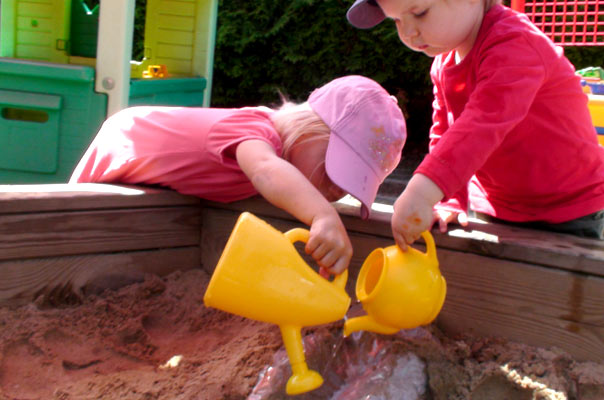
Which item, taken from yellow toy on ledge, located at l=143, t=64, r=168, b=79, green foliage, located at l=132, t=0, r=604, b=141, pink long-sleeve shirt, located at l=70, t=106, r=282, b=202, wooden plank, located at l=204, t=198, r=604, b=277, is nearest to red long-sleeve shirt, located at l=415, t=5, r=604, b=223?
wooden plank, located at l=204, t=198, r=604, b=277

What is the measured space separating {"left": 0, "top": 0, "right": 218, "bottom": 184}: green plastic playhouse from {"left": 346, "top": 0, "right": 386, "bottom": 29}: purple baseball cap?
146cm

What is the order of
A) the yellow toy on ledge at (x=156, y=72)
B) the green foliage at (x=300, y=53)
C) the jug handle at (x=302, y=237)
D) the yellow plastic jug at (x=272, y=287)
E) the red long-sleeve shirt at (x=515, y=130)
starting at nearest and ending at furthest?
the yellow plastic jug at (x=272, y=287), the jug handle at (x=302, y=237), the red long-sleeve shirt at (x=515, y=130), the yellow toy on ledge at (x=156, y=72), the green foliage at (x=300, y=53)

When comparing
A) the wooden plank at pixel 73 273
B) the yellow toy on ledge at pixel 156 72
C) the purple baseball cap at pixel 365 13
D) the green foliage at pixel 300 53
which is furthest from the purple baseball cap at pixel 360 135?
the green foliage at pixel 300 53

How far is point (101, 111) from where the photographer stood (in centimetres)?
295

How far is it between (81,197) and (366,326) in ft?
2.49

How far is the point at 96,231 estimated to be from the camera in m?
1.64

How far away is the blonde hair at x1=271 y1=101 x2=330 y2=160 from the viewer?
1.70 m

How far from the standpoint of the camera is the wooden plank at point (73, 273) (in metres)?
1.54

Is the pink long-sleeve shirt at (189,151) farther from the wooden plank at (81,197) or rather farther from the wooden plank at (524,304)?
the wooden plank at (524,304)

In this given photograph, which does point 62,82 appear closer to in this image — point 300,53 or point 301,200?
point 301,200

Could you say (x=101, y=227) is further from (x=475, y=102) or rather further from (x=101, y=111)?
(x=101, y=111)

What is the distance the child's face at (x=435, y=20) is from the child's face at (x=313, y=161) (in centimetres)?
35

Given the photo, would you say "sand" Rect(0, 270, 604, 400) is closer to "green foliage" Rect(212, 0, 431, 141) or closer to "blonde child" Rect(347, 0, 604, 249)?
"blonde child" Rect(347, 0, 604, 249)

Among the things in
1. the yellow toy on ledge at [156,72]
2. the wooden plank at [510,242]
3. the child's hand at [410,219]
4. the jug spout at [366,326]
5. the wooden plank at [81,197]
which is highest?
the child's hand at [410,219]
